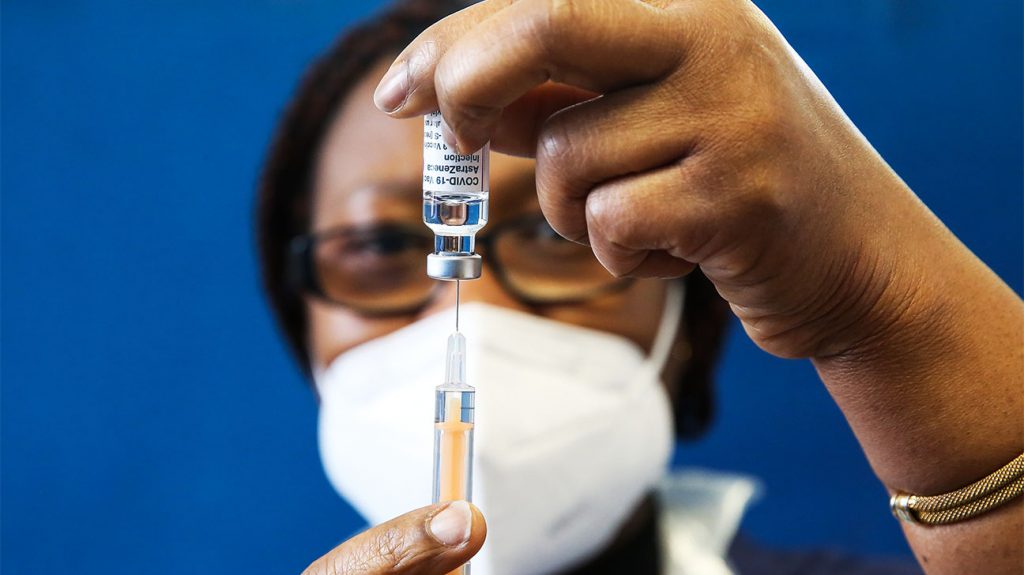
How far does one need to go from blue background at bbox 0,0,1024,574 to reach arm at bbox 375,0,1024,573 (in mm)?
883

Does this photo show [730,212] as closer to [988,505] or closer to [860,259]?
[860,259]

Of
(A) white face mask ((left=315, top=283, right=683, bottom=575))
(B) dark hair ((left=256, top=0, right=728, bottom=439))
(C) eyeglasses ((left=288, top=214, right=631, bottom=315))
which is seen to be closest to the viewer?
(A) white face mask ((left=315, top=283, right=683, bottom=575))

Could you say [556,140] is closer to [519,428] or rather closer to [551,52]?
[551,52]

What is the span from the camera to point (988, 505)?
816 millimetres

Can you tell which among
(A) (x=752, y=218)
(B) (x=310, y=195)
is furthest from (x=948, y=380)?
(B) (x=310, y=195)

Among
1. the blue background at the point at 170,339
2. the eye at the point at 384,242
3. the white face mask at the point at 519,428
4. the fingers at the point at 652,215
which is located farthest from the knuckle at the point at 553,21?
the blue background at the point at 170,339

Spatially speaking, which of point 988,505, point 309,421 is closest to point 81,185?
point 309,421

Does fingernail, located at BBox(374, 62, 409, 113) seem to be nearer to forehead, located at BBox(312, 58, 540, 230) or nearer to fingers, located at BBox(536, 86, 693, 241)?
fingers, located at BBox(536, 86, 693, 241)

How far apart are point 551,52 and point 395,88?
14 centimetres

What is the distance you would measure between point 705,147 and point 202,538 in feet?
4.71

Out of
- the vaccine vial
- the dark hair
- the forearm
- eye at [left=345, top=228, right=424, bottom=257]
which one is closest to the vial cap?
the vaccine vial

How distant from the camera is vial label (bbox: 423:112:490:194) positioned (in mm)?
746

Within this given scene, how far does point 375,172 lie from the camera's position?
1.67 meters

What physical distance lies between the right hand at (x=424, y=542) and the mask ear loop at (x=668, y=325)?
3.04 feet
